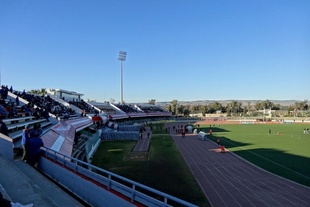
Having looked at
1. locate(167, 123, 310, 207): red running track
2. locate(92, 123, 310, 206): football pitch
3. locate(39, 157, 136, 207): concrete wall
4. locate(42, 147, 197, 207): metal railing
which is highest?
locate(42, 147, 197, 207): metal railing

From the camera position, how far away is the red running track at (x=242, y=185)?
12.7m

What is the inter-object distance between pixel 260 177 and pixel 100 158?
13.7 metres

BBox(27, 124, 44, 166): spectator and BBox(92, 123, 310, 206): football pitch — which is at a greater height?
BBox(27, 124, 44, 166): spectator

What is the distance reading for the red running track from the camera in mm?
12734

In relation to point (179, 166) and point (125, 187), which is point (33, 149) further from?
point (179, 166)

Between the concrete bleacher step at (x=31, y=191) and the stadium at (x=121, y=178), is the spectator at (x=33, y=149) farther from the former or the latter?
the concrete bleacher step at (x=31, y=191)

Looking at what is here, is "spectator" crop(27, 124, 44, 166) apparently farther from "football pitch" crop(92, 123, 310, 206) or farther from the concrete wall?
"football pitch" crop(92, 123, 310, 206)

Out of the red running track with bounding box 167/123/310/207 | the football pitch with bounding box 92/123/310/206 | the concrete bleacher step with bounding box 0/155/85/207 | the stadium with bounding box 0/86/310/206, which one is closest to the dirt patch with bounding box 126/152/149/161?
the stadium with bounding box 0/86/310/206

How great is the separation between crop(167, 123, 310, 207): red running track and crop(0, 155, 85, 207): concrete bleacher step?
8.84 meters

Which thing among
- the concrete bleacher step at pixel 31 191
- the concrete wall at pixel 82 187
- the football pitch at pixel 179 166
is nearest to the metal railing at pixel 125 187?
the concrete wall at pixel 82 187

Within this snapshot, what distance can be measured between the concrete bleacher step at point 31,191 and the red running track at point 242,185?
884cm

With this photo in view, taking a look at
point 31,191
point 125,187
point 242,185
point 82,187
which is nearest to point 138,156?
point 242,185

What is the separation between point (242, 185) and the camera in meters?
15.3

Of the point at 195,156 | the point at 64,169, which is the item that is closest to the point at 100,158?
the point at 195,156
